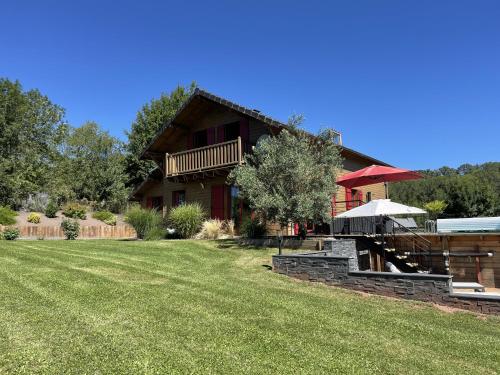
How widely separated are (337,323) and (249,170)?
833 cm

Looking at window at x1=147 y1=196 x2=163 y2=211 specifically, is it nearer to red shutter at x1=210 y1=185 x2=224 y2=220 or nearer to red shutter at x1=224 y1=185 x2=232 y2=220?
red shutter at x1=210 y1=185 x2=224 y2=220

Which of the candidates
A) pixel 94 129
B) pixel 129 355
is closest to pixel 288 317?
pixel 129 355

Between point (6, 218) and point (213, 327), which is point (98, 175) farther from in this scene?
point (213, 327)

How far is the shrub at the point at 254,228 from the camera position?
14016mm

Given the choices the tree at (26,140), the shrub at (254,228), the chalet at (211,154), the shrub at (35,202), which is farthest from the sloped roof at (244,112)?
the tree at (26,140)

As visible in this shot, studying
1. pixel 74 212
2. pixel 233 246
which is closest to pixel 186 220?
pixel 233 246

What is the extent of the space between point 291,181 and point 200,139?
937 cm

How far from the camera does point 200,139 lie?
20.7 m

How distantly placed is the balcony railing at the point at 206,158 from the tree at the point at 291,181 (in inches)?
143

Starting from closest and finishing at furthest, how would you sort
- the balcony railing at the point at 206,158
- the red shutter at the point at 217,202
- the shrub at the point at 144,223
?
1. the shrub at the point at 144,223
2. the balcony railing at the point at 206,158
3. the red shutter at the point at 217,202

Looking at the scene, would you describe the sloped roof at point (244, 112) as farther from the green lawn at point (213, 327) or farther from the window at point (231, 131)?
the green lawn at point (213, 327)

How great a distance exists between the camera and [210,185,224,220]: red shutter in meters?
18.9

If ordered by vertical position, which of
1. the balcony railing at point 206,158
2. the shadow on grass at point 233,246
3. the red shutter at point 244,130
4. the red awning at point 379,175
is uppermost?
the red shutter at point 244,130

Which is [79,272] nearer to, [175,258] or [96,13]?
[175,258]
